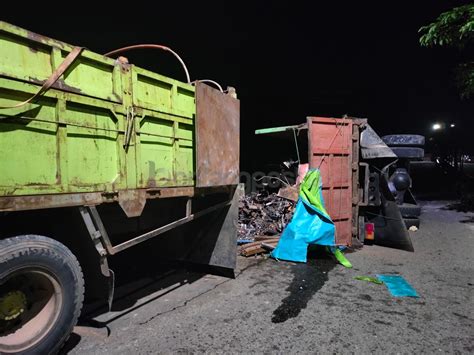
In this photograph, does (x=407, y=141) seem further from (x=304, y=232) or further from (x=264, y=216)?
(x=304, y=232)

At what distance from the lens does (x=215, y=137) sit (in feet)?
13.2

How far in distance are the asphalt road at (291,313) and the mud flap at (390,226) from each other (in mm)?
823

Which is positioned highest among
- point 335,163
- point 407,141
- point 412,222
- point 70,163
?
point 407,141

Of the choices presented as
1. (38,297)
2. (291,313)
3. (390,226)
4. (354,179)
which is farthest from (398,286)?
(38,297)

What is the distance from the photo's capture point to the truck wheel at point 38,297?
237 centimetres

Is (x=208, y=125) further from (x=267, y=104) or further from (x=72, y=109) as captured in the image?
(x=267, y=104)

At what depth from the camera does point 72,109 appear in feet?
8.71

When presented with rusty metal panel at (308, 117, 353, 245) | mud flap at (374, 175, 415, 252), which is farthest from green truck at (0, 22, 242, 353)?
mud flap at (374, 175, 415, 252)

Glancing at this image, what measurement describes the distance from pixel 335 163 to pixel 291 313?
3.67 metres

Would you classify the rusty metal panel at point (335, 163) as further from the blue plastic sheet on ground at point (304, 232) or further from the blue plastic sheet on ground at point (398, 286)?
the blue plastic sheet on ground at point (398, 286)

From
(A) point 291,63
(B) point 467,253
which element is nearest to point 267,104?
(A) point 291,63

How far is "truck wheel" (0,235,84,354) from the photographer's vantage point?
237cm

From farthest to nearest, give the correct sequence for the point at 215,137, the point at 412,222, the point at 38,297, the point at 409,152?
1. the point at 409,152
2. the point at 412,222
3. the point at 215,137
4. the point at 38,297

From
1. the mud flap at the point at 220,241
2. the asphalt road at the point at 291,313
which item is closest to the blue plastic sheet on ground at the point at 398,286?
the asphalt road at the point at 291,313
